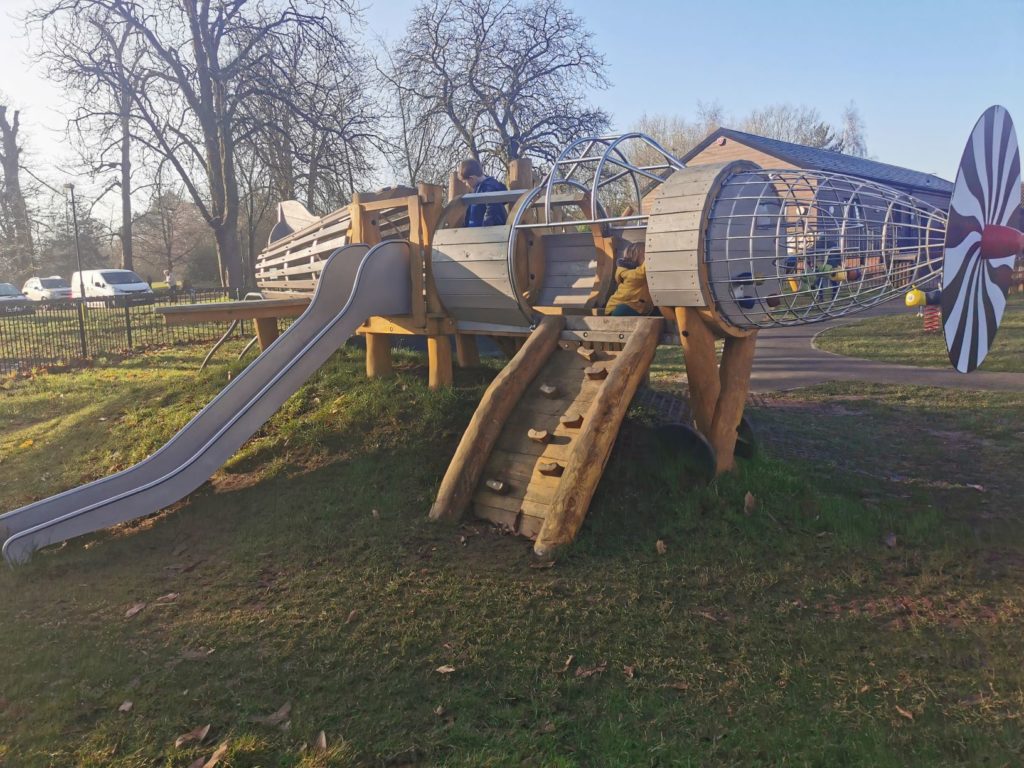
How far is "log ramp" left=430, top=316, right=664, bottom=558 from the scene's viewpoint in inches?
181

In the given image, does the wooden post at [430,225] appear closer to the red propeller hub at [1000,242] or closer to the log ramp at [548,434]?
the log ramp at [548,434]

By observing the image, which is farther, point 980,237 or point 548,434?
point 548,434

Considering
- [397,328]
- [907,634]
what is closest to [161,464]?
[397,328]

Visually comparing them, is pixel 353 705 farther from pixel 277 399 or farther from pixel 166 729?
pixel 277 399

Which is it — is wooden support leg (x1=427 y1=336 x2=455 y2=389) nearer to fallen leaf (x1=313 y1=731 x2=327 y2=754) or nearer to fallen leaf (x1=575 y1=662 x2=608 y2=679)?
fallen leaf (x1=575 y1=662 x2=608 y2=679)

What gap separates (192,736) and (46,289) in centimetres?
3450

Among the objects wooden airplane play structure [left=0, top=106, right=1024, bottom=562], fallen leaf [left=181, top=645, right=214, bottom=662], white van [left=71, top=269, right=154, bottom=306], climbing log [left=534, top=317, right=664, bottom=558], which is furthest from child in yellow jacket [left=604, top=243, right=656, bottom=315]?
white van [left=71, top=269, right=154, bottom=306]

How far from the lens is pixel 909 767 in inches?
104

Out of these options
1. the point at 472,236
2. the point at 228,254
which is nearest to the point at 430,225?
the point at 472,236

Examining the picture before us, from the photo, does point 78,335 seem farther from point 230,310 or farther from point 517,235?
point 517,235

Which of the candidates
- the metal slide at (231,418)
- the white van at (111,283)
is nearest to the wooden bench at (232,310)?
the metal slide at (231,418)

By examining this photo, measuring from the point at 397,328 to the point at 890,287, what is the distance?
435cm

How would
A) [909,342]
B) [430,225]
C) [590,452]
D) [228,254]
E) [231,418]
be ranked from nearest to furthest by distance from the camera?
[590,452] < [231,418] < [430,225] < [909,342] < [228,254]

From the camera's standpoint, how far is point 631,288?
5.63 meters
